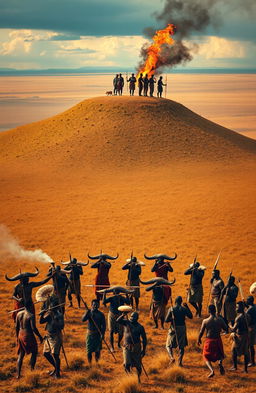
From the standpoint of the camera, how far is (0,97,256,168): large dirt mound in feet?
153

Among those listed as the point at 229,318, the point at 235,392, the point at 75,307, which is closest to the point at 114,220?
the point at 75,307

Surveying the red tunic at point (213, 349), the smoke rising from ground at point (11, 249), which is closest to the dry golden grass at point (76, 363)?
the red tunic at point (213, 349)

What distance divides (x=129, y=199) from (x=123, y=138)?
582 inches

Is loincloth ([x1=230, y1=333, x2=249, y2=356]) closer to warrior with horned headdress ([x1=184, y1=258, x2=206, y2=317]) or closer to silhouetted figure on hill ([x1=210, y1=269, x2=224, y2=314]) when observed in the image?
silhouetted figure on hill ([x1=210, y1=269, x2=224, y2=314])

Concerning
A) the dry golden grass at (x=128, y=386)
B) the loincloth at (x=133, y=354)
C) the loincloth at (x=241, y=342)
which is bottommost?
the dry golden grass at (x=128, y=386)

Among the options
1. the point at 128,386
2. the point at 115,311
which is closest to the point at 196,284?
the point at 115,311

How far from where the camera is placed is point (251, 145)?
2105 inches

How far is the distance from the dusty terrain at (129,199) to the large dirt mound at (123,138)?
4.2 inches

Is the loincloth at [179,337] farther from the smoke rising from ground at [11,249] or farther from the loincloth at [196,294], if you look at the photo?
the smoke rising from ground at [11,249]

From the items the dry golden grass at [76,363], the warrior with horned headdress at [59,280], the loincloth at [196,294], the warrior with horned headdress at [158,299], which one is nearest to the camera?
the dry golden grass at [76,363]

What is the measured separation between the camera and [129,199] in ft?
117

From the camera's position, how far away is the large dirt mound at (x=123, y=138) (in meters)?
46.7

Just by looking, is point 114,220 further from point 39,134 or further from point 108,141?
point 39,134

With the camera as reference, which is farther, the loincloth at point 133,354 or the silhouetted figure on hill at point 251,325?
the silhouetted figure on hill at point 251,325
